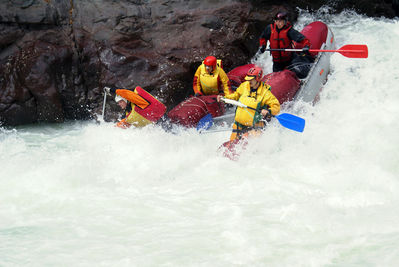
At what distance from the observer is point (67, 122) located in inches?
267

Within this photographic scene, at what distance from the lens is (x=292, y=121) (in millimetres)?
4672

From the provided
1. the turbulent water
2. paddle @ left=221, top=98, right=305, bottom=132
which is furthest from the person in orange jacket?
paddle @ left=221, top=98, right=305, bottom=132

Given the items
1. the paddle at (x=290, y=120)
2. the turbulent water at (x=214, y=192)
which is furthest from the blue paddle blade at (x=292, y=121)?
the turbulent water at (x=214, y=192)

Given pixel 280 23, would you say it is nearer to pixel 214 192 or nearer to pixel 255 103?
pixel 255 103

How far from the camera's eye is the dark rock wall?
21.2ft

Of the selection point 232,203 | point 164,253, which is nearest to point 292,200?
point 232,203

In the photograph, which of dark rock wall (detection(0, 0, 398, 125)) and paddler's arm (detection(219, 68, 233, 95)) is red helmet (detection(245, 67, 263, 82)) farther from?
dark rock wall (detection(0, 0, 398, 125))

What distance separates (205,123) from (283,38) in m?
1.66

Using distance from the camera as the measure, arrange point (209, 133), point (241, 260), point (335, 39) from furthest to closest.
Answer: point (335, 39) → point (209, 133) → point (241, 260)

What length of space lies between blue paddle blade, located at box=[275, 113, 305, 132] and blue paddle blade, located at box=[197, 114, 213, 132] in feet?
3.36

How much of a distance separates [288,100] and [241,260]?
291 centimetres

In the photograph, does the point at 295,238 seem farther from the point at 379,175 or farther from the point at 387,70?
the point at 387,70

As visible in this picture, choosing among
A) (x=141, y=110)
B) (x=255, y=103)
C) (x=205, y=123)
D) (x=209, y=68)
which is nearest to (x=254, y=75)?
(x=255, y=103)

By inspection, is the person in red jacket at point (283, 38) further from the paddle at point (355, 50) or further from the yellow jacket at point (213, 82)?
the yellow jacket at point (213, 82)
